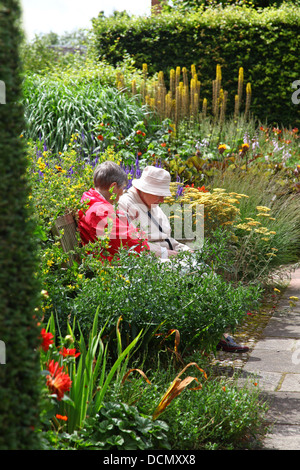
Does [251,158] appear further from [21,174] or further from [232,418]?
[21,174]

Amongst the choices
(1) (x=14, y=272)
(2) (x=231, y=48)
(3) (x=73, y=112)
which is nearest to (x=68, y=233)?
(1) (x=14, y=272)

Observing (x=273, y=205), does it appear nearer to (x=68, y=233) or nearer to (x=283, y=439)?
(x=68, y=233)

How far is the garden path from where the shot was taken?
2805 millimetres

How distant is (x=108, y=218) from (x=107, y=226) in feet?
0.21

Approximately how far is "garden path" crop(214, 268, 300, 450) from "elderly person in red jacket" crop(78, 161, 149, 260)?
3.65 feet

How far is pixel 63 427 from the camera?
2395 mm

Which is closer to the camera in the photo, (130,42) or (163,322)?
(163,322)

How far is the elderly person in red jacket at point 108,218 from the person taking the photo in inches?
149

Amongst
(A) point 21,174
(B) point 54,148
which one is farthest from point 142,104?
(A) point 21,174

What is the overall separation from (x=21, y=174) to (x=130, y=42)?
11842mm

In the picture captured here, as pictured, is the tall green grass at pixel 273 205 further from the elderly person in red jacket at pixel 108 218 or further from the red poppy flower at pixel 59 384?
the red poppy flower at pixel 59 384

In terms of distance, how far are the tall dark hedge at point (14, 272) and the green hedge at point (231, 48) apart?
10.8 meters

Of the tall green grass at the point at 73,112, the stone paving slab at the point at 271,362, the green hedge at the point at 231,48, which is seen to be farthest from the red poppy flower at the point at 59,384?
the green hedge at the point at 231,48
